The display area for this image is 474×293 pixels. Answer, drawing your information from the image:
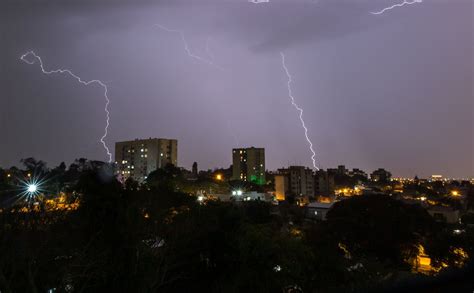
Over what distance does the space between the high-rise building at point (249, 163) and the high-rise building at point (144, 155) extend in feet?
38.0

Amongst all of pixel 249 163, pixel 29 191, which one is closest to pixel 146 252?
pixel 29 191

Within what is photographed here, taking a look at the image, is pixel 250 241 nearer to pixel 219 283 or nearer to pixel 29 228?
pixel 219 283

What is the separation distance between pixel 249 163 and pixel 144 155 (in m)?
18.0

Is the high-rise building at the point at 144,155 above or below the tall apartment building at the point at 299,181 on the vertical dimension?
above

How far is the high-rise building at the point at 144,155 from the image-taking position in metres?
52.9

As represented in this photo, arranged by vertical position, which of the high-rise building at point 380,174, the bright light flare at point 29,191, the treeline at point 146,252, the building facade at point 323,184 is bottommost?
the treeline at point 146,252

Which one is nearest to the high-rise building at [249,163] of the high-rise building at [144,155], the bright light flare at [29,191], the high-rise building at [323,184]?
the high-rise building at [144,155]

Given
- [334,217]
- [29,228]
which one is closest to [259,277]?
[29,228]

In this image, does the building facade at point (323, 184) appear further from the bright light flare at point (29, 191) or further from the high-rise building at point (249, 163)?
the bright light flare at point (29, 191)

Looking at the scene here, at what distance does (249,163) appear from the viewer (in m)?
60.2

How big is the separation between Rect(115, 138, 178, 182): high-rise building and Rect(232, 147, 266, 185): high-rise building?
1160 centimetres

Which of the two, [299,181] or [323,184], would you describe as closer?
[299,181]

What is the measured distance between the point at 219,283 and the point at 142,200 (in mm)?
3265

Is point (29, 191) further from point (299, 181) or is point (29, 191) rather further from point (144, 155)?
point (144, 155)
